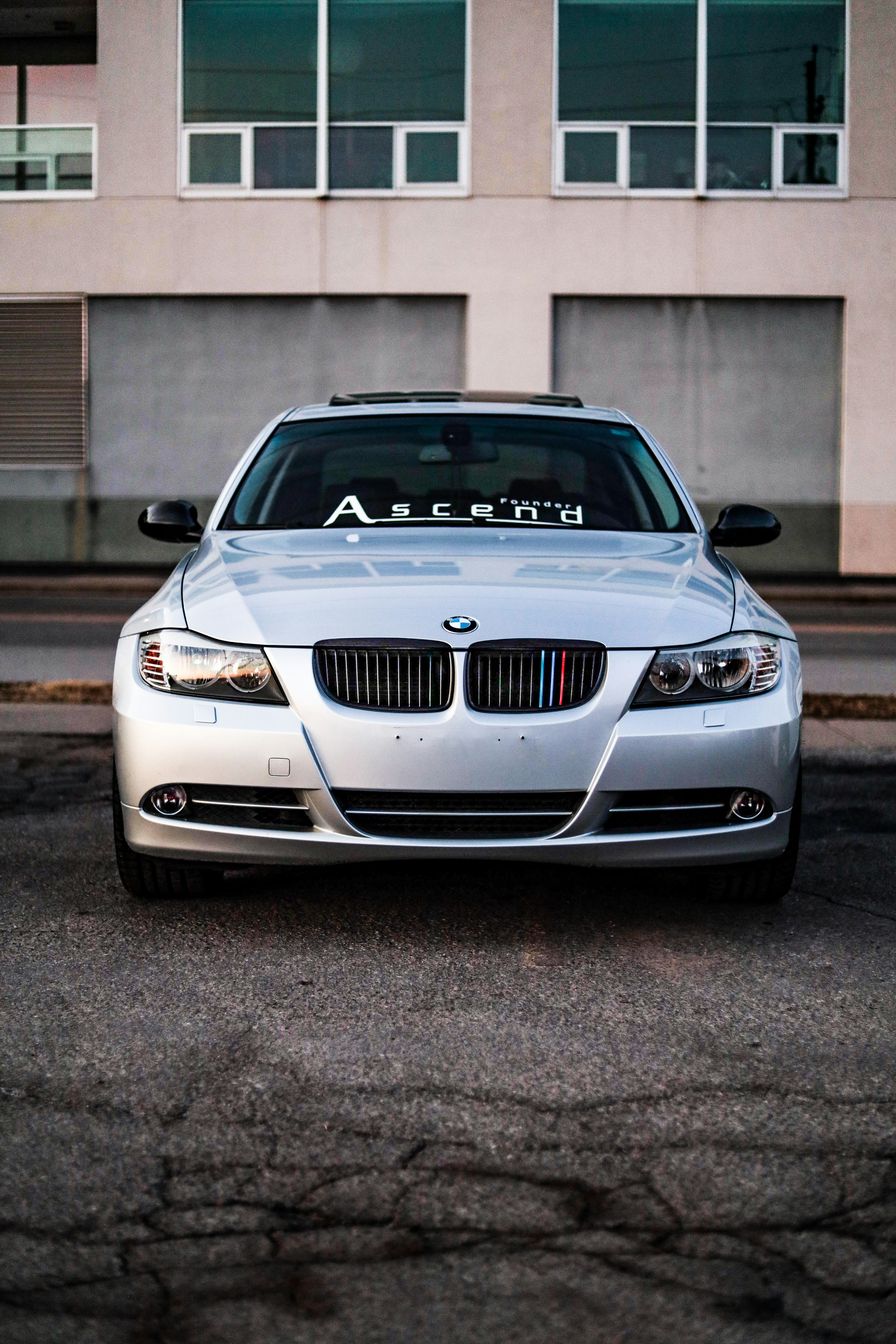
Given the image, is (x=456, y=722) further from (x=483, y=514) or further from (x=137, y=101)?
(x=137, y=101)

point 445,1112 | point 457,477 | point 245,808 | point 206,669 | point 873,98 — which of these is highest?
point 873,98

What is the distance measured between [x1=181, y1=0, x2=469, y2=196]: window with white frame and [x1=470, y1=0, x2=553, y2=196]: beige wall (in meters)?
0.23

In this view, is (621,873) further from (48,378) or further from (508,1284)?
(48,378)

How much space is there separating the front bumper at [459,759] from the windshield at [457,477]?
4.33 feet

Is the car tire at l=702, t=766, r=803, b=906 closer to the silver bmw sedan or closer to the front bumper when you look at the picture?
the silver bmw sedan

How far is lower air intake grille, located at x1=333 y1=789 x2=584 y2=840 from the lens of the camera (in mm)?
4344

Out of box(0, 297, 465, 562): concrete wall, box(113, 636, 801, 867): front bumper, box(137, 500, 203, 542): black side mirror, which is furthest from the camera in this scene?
box(0, 297, 465, 562): concrete wall

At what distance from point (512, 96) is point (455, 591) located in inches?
643

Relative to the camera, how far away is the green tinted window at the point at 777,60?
63.9 ft

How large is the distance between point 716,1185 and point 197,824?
2.03 meters

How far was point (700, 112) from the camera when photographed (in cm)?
1966

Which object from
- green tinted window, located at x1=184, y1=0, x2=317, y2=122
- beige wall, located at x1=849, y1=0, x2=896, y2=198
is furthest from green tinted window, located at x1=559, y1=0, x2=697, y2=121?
green tinted window, located at x1=184, y1=0, x2=317, y2=122

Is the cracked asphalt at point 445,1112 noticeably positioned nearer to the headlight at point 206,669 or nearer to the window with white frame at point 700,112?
the headlight at point 206,669

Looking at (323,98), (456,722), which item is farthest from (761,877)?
(323,98)
